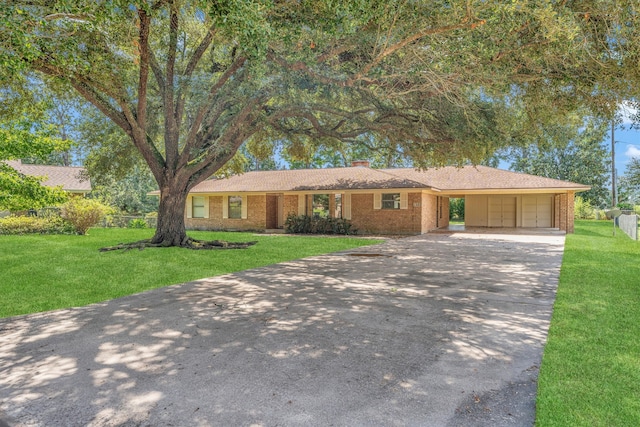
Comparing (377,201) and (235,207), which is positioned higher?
(377,201)

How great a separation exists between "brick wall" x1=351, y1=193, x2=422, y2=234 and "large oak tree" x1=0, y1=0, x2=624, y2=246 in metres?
5.71

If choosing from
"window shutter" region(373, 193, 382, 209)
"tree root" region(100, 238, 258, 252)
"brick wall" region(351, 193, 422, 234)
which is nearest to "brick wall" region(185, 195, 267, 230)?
"brick wall" region(351, 193, 422, 234)

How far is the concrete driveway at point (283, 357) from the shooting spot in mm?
2760

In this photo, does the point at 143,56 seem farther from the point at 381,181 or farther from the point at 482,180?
the point at 482,180

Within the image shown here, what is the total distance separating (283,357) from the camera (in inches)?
148

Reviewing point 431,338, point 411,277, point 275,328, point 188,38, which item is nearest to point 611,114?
point 411,277

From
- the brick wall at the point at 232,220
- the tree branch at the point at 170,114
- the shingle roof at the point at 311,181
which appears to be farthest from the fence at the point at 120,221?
the tree branch at the point at 170,114

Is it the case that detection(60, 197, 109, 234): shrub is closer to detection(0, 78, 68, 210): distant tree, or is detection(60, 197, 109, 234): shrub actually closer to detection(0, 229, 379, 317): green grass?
detection(0, 229, 379, 317): green grass

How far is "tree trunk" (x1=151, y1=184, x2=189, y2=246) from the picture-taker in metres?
13.3

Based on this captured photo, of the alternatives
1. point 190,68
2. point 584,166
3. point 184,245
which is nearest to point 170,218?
point 184,245

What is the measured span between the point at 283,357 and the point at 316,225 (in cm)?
1739

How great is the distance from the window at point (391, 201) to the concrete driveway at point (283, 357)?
44.6ft

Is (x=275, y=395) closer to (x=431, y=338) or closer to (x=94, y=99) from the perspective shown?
(x=431, y=338)

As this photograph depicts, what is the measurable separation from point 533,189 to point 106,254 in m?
19.2
